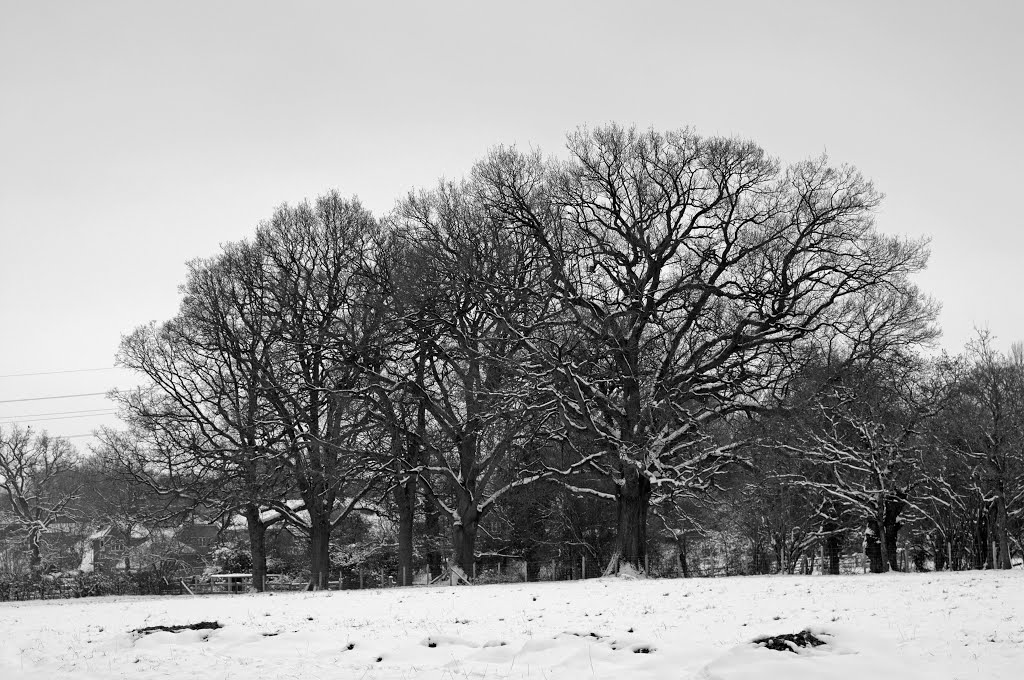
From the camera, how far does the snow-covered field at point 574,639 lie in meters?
9.76

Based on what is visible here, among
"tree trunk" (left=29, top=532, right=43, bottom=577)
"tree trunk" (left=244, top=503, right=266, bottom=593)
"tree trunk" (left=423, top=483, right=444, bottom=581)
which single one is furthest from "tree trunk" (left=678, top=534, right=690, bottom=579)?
"tree trunk" (left=29, top=532, right=43, bottom=577)

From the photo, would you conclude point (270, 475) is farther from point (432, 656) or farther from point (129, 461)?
point (432, 656)

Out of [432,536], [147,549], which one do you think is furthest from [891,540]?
[147,549]

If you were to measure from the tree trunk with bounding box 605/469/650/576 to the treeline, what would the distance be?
7 cm

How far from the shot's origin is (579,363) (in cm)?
2911

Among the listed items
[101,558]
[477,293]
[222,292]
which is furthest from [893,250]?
[101,558]

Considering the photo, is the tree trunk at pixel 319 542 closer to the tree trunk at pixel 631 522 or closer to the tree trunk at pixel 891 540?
the tree trunk at pixel 631 522

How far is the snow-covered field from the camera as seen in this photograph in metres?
9.76

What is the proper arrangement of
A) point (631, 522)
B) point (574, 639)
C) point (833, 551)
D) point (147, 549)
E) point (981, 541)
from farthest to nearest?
point (147, 549), point (981, 541), point (833, 551), point (631, 522), point (574, 639)

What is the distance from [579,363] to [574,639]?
1780 centimetres

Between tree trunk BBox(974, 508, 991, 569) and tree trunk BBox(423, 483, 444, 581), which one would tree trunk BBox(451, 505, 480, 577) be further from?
tree trunk BBox(974, 508, 991, 569)

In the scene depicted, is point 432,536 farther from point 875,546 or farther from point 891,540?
point 891,540

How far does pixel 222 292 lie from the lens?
36719 mm

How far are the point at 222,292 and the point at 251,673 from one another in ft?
92.3
